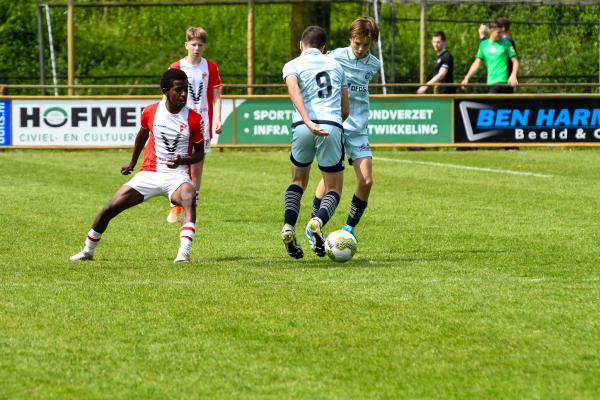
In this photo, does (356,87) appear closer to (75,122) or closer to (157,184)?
(157,184)

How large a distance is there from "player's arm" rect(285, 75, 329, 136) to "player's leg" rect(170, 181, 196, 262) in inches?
37.6

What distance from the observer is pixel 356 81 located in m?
10.5

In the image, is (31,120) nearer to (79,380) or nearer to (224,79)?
(224,79)

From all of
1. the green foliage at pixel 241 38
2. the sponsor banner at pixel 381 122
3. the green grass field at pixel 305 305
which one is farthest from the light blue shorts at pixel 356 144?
the green foliage at pixel 241 38

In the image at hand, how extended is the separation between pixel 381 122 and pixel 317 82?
14.9m

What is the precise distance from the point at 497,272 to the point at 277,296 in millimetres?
1782

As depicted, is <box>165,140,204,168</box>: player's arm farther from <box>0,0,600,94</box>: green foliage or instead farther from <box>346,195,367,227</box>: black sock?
<box>0,0,600,94</box>: green foliage

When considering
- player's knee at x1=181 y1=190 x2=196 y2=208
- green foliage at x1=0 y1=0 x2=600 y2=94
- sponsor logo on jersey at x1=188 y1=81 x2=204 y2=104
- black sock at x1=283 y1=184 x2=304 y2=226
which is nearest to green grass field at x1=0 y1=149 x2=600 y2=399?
black sock at x1=283 y1=184 x2=304 y2=226

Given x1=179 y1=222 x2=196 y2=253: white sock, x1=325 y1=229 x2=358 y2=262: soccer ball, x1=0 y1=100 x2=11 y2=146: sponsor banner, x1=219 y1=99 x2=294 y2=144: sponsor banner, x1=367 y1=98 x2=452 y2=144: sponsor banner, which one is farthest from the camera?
x1=219 y1=99 x2=294 y2=144: sponsor banner

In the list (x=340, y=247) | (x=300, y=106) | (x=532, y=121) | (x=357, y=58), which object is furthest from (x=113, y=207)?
(x=532, y=121)

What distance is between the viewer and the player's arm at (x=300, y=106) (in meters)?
9.70

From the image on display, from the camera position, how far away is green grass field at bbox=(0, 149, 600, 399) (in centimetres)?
586

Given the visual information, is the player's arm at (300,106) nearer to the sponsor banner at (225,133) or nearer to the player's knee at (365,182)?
the player's knee at (365,182)

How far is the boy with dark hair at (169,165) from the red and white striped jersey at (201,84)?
10.2 ft
